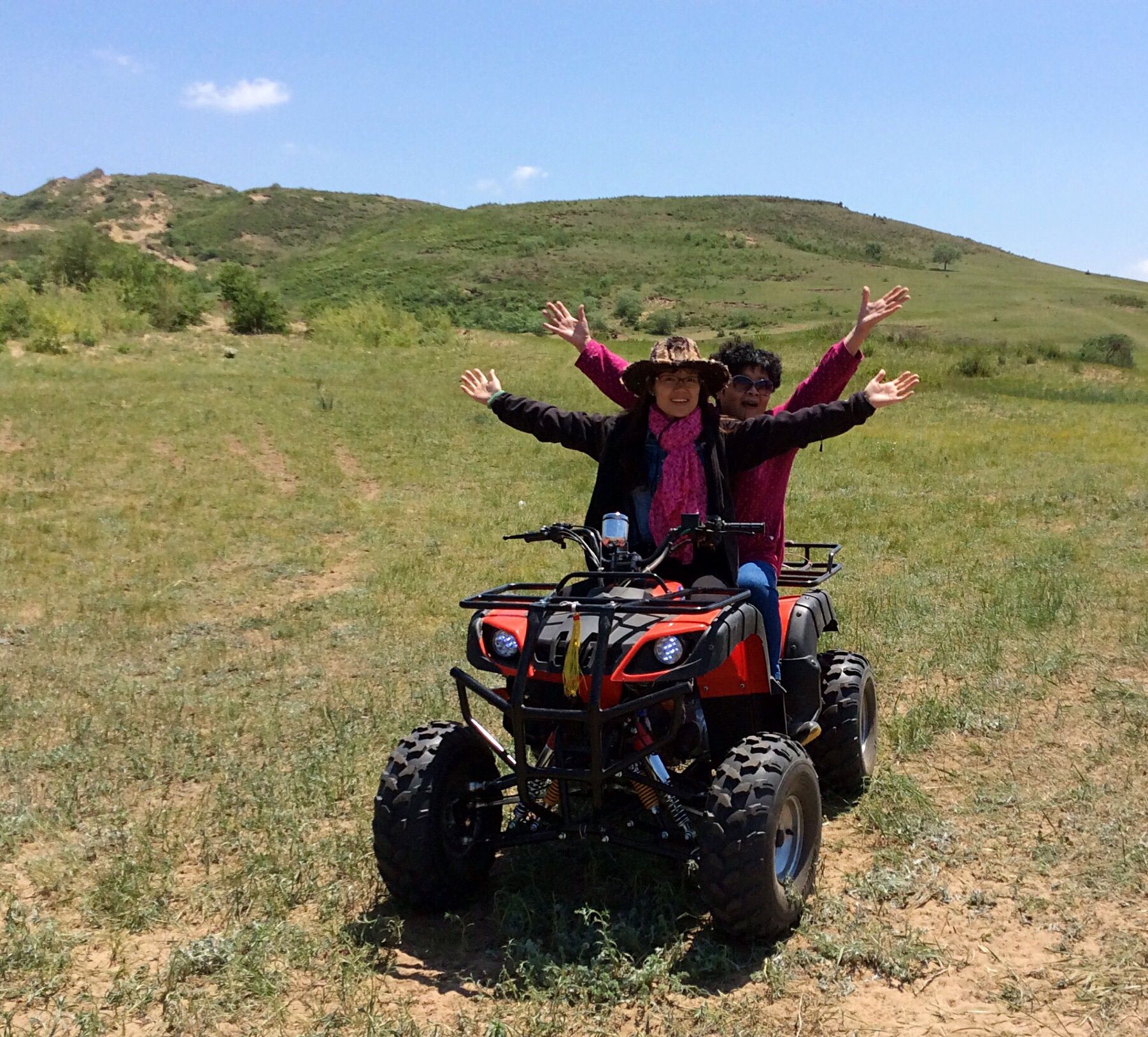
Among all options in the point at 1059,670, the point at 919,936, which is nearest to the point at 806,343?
the point at 1059,670

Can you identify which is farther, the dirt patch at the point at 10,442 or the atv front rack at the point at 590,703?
the dirt patch at the point at 10,442

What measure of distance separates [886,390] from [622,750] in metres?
1.86

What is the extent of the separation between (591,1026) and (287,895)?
5.13ft

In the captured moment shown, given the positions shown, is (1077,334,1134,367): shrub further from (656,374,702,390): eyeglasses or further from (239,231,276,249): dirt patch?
(239,231,276,249): dirt patch

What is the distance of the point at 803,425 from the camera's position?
4648 mm

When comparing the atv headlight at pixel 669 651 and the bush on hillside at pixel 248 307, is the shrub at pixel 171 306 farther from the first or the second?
the atv headlight at pixel 669 651

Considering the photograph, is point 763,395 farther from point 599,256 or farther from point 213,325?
point 599,256

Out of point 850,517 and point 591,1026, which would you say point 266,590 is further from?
point 591,1026

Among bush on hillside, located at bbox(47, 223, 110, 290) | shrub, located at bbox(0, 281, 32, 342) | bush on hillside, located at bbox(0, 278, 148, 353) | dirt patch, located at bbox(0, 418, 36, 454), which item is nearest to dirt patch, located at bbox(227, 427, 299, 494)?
dirt patch, located at bbox(0, 418, 36, 454)

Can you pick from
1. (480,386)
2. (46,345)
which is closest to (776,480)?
(480,386)

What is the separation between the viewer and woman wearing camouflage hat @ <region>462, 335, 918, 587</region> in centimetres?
468

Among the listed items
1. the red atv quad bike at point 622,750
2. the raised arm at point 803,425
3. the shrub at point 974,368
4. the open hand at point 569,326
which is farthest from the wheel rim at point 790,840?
the shrub at point 974,368

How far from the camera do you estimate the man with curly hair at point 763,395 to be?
4.72m

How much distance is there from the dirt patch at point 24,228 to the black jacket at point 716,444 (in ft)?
305
